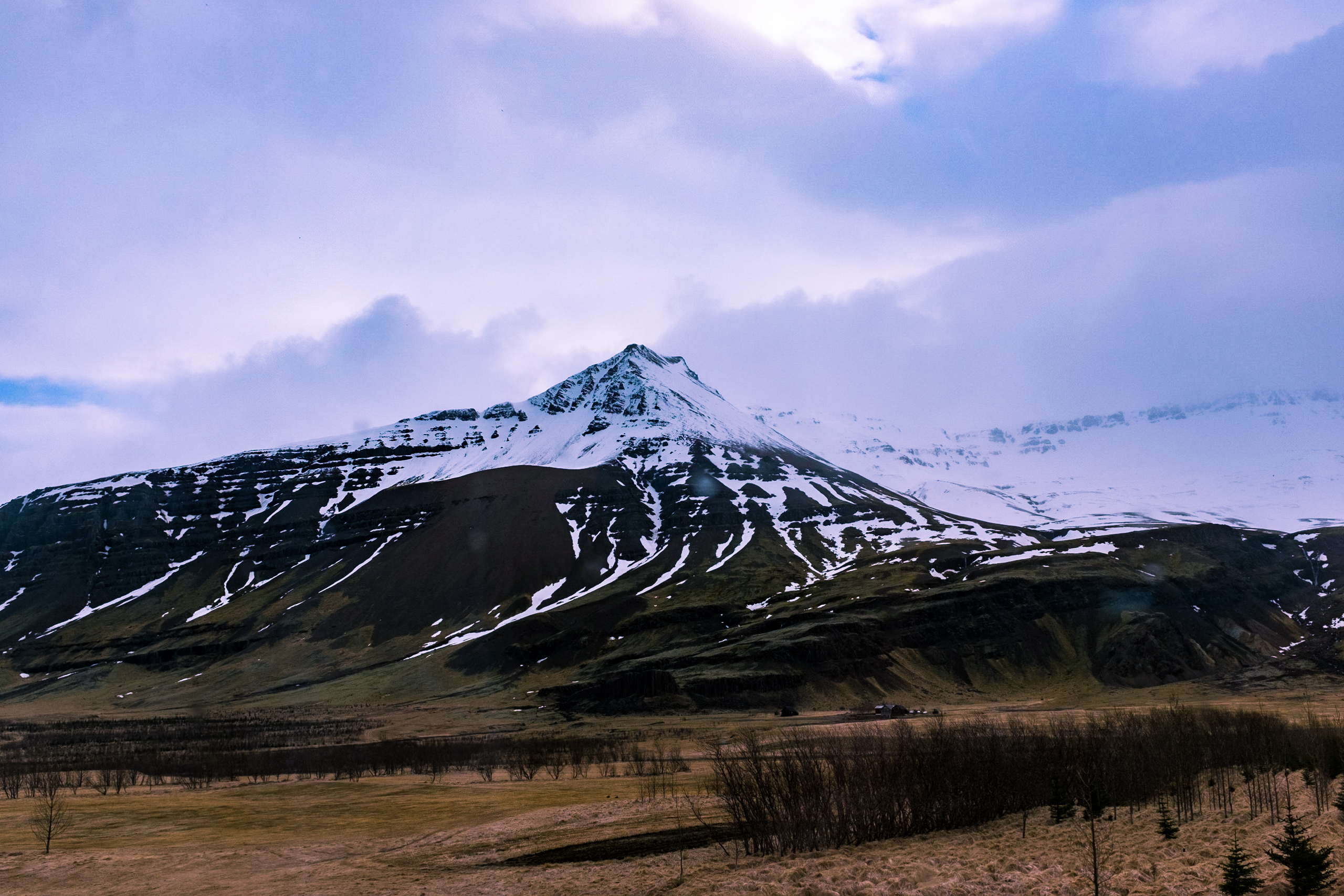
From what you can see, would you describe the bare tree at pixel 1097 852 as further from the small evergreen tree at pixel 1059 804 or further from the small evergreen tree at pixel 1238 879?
the small evergreen tree at pixel 1238 879

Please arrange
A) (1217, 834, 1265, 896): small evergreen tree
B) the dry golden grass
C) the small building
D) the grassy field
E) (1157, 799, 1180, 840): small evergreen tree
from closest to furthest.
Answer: (1217, 834, 1265, 896): small evergreen tree → the dry golden grass → the grassy field → (1157, 799, 1180, 840): small evergreen tree → the small building

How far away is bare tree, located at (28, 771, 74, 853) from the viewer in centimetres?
5850

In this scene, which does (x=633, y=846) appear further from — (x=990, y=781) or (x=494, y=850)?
(x=990, y=781)

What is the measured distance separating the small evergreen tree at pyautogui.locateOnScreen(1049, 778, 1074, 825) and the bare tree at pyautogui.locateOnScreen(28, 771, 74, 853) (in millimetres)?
57832

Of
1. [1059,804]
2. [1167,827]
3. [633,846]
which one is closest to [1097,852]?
[1167,827]

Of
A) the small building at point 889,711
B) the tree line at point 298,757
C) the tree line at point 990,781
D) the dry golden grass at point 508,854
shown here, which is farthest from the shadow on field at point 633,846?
the small building at point 889,711

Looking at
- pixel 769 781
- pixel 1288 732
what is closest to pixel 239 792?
pixel 769 781

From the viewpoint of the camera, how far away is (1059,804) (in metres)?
47.7

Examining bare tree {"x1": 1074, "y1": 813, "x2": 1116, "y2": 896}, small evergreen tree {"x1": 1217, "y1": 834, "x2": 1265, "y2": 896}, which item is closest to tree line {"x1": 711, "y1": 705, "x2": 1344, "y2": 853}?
bare tree {"x1": 1074, "y1": 813, "x2": 1116, "y2": 896}

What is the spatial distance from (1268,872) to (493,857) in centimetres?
3569

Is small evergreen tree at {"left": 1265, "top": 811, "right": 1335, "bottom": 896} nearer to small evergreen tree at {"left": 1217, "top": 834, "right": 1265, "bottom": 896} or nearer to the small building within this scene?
small evergreen tree at {"left": 1217, "top": 834, "right": 1265, "bottom": 896}

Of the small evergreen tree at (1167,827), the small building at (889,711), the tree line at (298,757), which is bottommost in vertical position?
the small building at (889,711)

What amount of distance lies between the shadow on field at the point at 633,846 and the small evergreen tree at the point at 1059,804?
16958 mm

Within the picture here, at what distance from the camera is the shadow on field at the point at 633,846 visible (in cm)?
4675
